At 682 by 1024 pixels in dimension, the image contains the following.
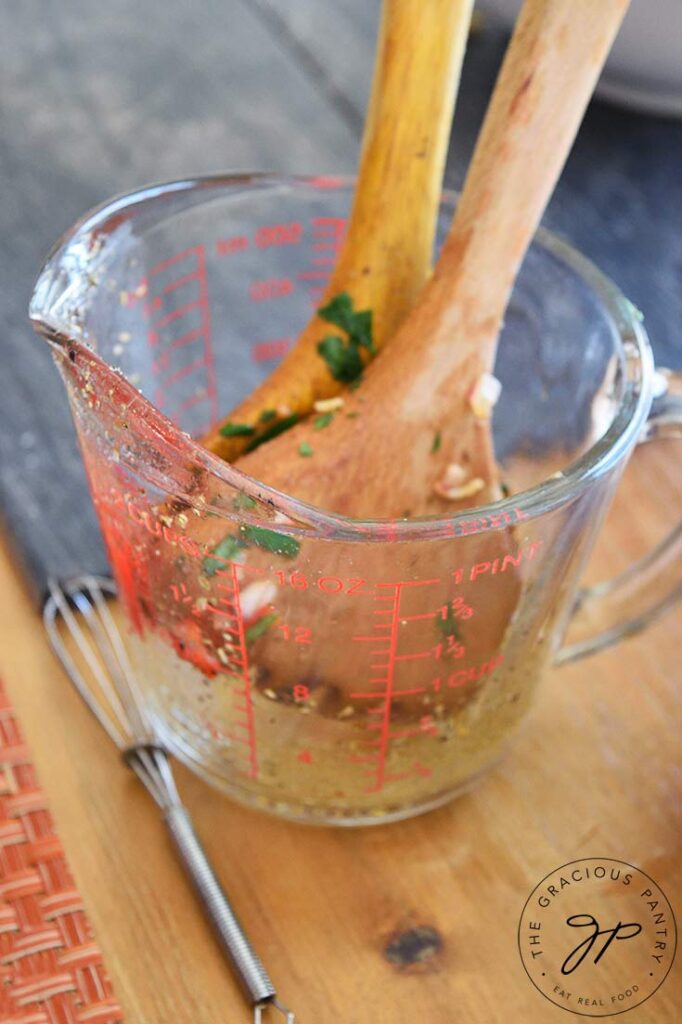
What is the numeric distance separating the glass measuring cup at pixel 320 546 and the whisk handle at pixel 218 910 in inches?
1.4

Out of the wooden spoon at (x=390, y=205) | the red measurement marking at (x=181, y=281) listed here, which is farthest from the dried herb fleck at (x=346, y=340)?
the red measurement marking at (x=181, y=281)

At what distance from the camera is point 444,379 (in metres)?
0.58

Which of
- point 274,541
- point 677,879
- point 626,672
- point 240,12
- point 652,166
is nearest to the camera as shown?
point 274,541

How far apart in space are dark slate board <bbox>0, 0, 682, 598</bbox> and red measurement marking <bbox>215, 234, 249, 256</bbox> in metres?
0.22

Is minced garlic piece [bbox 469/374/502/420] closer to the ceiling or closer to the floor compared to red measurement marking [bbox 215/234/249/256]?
closer to the floor

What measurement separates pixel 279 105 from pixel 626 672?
0.72 meters

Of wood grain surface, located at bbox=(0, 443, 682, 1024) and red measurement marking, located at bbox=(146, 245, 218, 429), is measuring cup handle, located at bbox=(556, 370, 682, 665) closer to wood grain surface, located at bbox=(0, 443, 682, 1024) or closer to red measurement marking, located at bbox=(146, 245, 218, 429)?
wood grain surface, located at bbox=(0, 443, 682, 1024)

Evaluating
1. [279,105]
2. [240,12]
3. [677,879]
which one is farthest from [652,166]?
[677,879]

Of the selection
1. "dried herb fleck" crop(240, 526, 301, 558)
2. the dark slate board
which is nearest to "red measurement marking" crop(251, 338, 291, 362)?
the dark slate board

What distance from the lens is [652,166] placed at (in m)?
1.15

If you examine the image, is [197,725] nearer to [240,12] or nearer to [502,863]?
[502,863]

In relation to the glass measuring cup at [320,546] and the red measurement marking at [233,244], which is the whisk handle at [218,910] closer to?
the glass measuring cup at [320,546]

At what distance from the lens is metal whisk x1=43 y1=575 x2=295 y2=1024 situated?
56 centimetres

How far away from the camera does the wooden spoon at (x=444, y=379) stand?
56 cm
